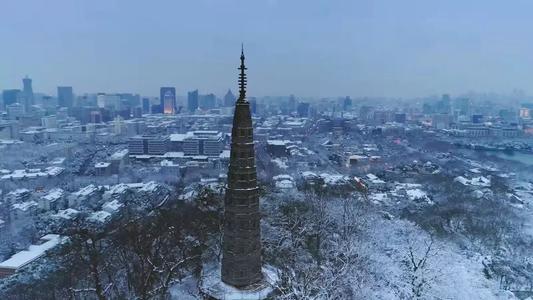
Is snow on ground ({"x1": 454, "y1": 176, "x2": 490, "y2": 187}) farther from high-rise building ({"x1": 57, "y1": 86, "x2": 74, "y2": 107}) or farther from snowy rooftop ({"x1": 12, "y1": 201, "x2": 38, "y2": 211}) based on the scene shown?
high-rise building ({"x1": 57, "y1": 86, "x2": 74, "y2": 107})

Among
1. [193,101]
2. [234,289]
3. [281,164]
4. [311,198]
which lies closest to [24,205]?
[311,198]

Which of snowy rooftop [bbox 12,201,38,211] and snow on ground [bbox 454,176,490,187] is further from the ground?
snow on ground [bbox 454,176,490,187]

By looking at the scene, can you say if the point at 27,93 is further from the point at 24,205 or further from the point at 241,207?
the point at 241,207

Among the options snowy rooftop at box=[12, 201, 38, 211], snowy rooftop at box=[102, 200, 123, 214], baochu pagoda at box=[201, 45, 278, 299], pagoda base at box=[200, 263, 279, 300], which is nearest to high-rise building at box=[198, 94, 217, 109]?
snowy rooftop at box=[12, 201, 38, 211]

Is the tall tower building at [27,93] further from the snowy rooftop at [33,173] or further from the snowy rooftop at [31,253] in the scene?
the snowy rooftop at [31,253]

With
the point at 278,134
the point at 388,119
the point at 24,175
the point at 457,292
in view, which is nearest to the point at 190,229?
the point at 457,292

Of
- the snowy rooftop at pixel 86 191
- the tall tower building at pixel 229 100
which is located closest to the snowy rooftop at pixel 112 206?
the snowy rooftop at pixel 86 191
